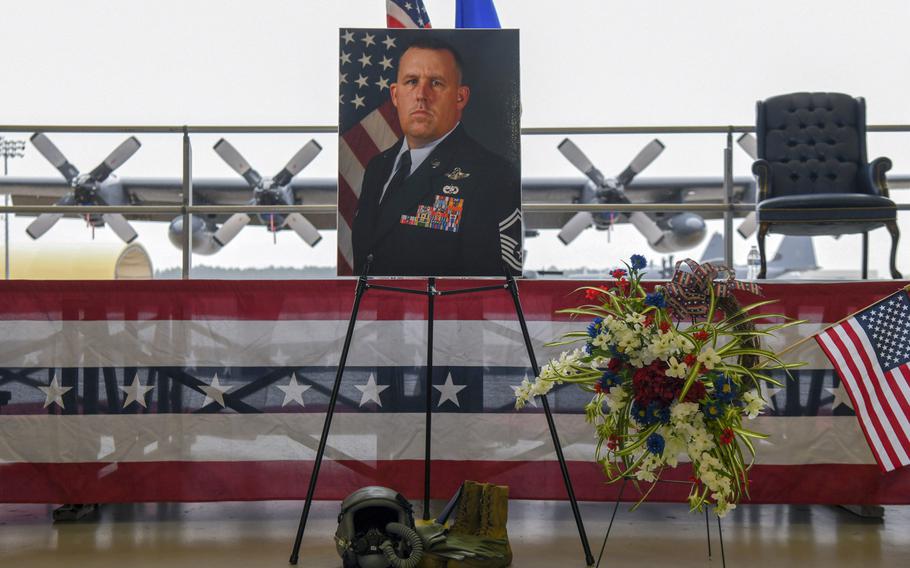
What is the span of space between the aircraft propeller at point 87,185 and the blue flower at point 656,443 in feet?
26.4

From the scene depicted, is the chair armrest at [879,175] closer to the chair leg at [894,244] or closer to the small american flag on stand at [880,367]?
the chair leg at [894,244]

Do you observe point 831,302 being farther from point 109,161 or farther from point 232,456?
point 109,161

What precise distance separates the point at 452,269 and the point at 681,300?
1008 mm

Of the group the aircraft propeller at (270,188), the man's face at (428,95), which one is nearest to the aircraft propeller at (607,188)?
the aircraft propeller at (270,188)

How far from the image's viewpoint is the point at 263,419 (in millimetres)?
3854

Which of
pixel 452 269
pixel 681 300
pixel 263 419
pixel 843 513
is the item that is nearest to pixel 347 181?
pixel 452 269

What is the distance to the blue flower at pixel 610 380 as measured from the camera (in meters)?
2.80

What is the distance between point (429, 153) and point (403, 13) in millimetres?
870

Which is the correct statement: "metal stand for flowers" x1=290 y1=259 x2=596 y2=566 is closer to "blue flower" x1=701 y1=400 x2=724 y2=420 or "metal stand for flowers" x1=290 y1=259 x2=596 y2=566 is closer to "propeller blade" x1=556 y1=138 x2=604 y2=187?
"blue flower" x1=701 y1=400 x2=724 y2=420

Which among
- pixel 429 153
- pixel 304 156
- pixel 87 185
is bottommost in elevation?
pixel 429 153

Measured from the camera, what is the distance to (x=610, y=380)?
281 cm

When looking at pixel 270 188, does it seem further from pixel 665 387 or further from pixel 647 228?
pixel 665 387

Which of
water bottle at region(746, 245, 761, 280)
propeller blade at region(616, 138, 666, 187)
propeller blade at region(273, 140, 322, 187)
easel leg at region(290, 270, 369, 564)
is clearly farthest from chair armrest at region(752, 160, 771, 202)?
propeller blade at region(273, 140, 322, 187)

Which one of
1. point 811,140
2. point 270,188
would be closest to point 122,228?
point 270,188
